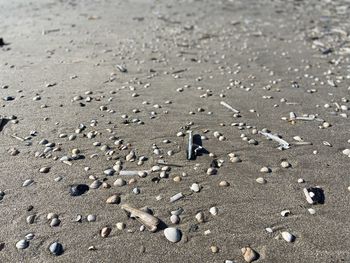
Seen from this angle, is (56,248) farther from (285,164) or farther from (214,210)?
(285,164)

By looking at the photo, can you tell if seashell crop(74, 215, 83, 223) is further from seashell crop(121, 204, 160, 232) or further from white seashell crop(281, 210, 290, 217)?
white seashell crop(281, 210, 290, 217)

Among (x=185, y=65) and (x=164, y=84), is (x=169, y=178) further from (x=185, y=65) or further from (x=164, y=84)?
(x=185, y=65)

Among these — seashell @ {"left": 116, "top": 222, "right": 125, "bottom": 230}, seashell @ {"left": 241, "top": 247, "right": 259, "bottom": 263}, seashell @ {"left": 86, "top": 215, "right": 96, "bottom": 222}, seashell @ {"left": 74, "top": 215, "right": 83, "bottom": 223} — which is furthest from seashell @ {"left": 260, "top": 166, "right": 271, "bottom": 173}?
seashell @ {"left": 74, "top": 215, "right": 83, "bottom": 223}

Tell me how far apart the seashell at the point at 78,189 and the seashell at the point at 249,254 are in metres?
2.96

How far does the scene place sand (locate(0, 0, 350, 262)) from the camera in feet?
18.7

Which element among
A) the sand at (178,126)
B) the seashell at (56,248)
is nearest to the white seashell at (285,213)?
the sand at (178,126)

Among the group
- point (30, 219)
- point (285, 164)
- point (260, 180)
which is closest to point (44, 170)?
point (30, 219)

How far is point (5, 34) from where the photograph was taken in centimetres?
1565

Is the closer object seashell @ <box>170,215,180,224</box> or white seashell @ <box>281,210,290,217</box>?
seashell @ <box>170,215,180,224</box>

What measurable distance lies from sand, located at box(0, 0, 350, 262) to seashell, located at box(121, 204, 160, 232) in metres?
0.14

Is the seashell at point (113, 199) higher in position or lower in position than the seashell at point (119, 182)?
higher

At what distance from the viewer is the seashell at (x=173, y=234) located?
5.66 metres

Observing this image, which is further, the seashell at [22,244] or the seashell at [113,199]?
the seashell at [113,199]

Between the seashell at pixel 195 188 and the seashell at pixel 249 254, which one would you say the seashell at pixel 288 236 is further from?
the seashell at pixel 195 188
